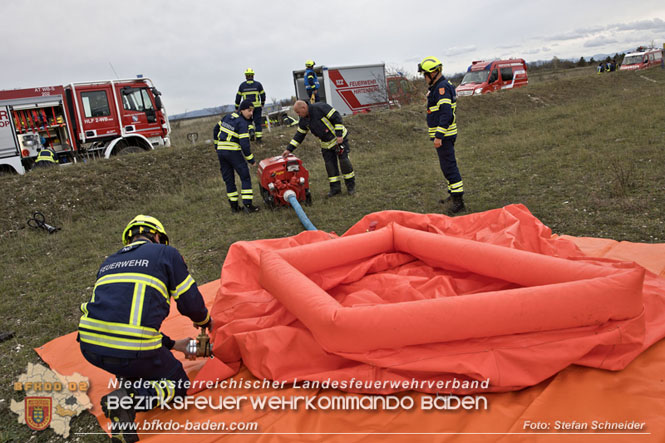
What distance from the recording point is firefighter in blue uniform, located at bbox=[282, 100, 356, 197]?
22.7 ft

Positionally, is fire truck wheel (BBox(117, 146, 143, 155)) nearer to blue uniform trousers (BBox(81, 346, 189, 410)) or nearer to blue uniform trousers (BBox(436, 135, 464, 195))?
blue uniform trousers (BBox(436, 135, 464, 195))

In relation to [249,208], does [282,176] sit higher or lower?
higher

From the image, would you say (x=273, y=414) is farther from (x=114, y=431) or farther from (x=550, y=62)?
(x=550, y=62)

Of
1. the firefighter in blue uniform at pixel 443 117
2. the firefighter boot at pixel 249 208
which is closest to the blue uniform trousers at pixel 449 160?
the firefighter in blue uniform at pixel 443 117

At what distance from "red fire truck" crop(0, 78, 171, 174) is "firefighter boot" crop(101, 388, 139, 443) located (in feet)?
35.7

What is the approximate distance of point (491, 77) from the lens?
67.5 ft

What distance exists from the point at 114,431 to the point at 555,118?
48.0ft

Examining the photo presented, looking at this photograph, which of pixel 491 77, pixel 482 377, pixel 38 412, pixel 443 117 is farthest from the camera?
pixel 491 77

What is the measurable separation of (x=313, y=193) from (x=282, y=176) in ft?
4.52

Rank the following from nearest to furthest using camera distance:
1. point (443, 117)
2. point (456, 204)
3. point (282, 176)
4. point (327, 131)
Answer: point (443, 117)
point (456, 204)
point (282, 176)
point (327, 131)

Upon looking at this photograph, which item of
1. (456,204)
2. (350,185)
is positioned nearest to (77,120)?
(350,185)

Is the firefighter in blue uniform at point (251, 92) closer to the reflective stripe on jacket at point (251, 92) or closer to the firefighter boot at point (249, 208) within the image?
the reflective stripe on jacket at point (251, 92)

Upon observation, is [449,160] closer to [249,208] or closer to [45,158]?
[249,208]

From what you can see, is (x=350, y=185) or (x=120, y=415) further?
(x=350, y=185)
